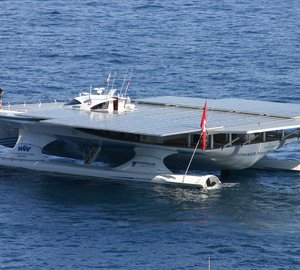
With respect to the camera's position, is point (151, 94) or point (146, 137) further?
point (151, 94)

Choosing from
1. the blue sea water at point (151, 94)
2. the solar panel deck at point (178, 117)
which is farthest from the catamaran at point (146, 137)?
the blue sea water at point (151, 94)

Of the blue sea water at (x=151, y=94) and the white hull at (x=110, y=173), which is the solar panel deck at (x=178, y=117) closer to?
the white hull at (x=110, y=173)

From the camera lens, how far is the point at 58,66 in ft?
383

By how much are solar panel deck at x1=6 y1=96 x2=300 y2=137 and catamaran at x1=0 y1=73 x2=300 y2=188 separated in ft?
0.19

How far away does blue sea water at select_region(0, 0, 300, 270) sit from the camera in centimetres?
6341

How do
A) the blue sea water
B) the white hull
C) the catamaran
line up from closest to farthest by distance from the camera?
the blue sea water < the white hull < the catamaran

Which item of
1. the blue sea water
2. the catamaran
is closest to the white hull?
the catamaran

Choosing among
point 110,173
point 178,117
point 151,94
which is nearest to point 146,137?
point 178,117

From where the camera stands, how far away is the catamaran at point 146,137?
7569 centimetres

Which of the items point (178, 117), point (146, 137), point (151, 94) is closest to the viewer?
point (146, 137)

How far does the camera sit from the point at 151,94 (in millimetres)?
104812

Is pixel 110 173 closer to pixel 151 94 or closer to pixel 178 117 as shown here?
pixel 178 117

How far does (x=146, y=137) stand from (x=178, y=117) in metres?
2.41

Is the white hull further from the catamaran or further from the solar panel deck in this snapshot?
the solar panel deck
